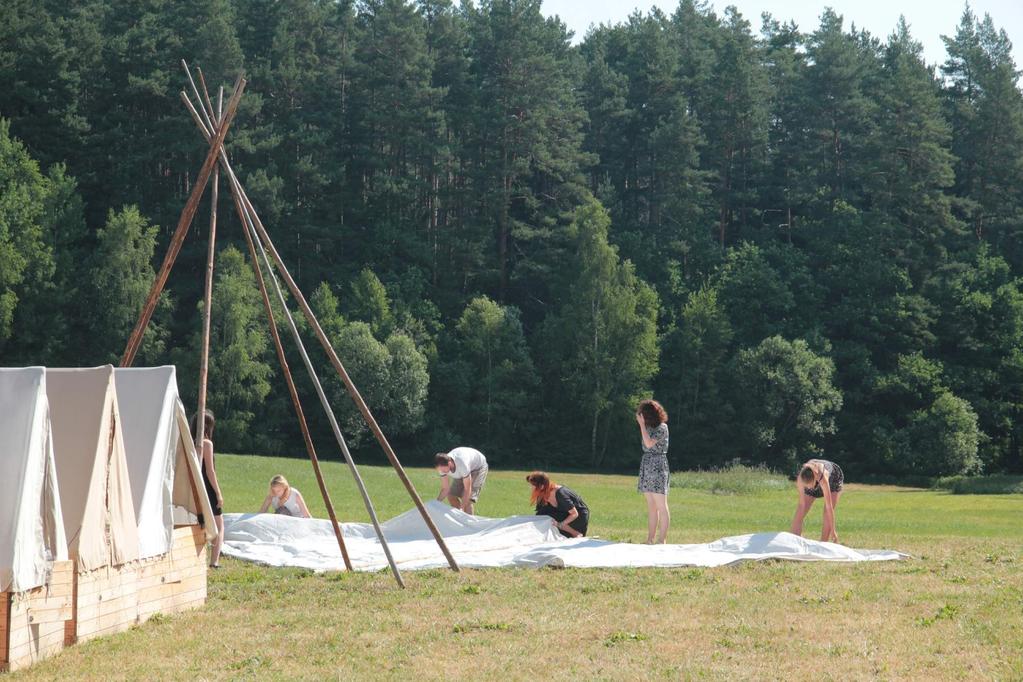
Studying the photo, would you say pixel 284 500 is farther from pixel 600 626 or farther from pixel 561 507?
pixel 600 626

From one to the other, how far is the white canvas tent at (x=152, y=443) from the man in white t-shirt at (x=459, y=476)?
20.5 ft

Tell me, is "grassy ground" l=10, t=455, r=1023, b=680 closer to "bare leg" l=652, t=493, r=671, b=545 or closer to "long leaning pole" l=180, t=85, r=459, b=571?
"long leaning pole" l=180, t=85, r=459, b=571

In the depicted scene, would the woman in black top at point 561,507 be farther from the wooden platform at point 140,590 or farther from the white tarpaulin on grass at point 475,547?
the wooden platform at point 140,590

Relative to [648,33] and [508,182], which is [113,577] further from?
[648,33]

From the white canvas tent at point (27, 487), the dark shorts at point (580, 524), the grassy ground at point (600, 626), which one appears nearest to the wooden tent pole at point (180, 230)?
the grassy ground at point (600, 626)

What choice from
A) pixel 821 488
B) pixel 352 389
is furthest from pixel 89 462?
pixel 821 488

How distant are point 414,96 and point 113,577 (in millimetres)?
54530

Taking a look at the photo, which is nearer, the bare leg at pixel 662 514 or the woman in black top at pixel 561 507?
the bare leg at pixel 662 514

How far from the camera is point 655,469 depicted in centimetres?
1561

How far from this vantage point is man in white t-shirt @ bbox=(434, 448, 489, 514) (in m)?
17.3

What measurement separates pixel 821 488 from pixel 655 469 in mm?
2196

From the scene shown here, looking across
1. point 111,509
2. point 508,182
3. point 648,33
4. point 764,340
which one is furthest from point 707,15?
point 111,509

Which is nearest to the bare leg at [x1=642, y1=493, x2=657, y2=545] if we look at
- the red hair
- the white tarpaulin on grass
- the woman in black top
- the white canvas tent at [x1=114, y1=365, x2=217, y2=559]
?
the white tarpaulin on grass

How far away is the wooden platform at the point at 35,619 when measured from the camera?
8.72 m
